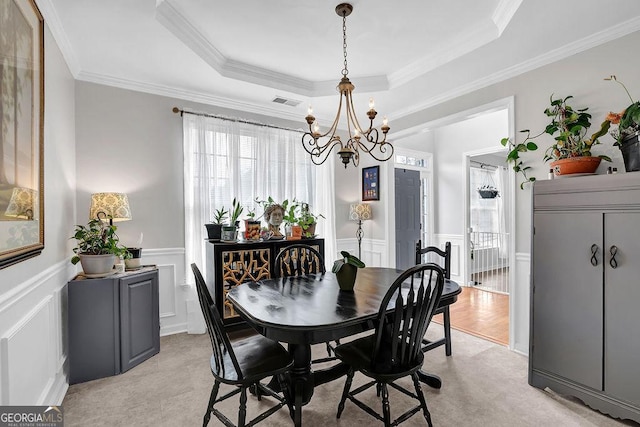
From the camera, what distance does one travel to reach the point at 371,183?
4.79 meters

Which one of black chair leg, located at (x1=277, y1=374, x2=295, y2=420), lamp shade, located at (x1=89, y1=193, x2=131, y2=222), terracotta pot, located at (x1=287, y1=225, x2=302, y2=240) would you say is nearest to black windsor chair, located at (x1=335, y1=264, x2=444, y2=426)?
black chair leg, located at (x1=277, y1=374, x2=295, y2=420)

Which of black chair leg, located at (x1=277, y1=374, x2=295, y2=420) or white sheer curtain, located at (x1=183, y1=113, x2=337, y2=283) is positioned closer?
black chair leg, located at (x1=277, y1=374, x2=295, y2=420)

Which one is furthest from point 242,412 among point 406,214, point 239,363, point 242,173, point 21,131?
point 406,214

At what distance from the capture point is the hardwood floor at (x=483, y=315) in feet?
11.2

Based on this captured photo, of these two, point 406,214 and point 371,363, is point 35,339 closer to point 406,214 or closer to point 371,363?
point 371,363

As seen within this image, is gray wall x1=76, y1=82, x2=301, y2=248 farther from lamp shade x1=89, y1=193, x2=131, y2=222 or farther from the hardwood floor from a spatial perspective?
the hardwood floor

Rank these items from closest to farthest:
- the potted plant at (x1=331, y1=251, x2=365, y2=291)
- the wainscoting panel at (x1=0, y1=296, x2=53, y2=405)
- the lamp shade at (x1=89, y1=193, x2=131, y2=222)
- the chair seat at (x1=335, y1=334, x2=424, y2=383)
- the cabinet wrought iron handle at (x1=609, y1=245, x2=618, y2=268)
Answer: the wainscoting panel at (x1=0, y1=296, x2=53, y2=405)
the chair seat at (x1=335, y1=334, x2=424, y2=383)
the cabinet wrought iron handle at (x1=609, y1=245, x2=618, y2=268)
the potted plant at (x1=331, y1=251, x2=365, y2=291)
the lamp shade at (x1=89, y1=193, x2=131, y2=222)

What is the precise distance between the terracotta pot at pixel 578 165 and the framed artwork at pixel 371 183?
8.22 feet

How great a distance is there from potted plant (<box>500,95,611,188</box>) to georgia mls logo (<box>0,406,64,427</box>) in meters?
3.65

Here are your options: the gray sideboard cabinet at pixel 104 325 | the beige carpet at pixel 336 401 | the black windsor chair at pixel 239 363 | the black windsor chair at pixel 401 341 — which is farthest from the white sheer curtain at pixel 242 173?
the black windsor chair at pixel 401 341

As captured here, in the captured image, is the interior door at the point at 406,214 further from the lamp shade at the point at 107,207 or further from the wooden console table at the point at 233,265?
the lamp shade at the point at 107,207

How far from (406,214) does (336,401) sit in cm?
384

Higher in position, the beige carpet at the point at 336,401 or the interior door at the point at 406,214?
the interior door at the point at 406,214

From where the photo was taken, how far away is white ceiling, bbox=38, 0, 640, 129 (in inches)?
87.8
